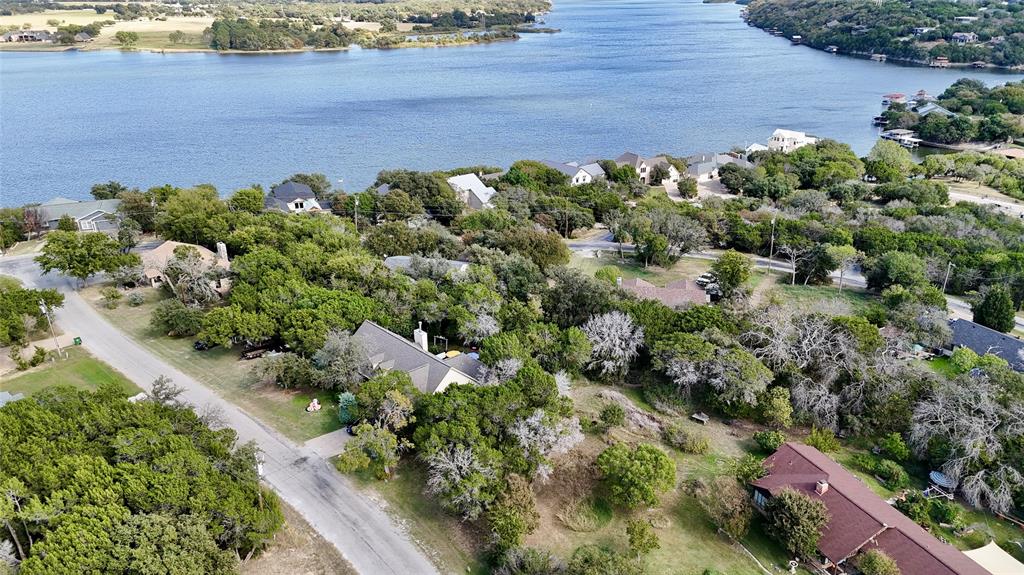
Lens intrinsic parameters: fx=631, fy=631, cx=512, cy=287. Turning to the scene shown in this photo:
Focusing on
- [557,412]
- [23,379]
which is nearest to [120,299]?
[23,379]

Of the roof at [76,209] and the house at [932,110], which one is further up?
the house at [932,110]

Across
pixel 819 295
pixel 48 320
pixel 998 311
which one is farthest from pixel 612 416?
pixel 48 320

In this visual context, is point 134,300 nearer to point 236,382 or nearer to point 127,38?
point 236,382

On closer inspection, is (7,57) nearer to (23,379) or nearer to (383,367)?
(23,379)

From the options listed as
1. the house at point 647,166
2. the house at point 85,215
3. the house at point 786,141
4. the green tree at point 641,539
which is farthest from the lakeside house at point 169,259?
the house at point 786,141

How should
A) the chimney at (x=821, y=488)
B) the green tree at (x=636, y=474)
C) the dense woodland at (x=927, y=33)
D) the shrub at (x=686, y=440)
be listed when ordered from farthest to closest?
1. the dense woodland at (x=927, y=33)
2. the shrub at (x=686, y=440)
3. the green tree at (x=636, y=474)
4. the chimney at (x=821, y=488)

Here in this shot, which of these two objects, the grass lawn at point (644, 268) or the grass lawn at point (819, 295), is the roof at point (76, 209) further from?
the grass lawn at point (819, 295)
